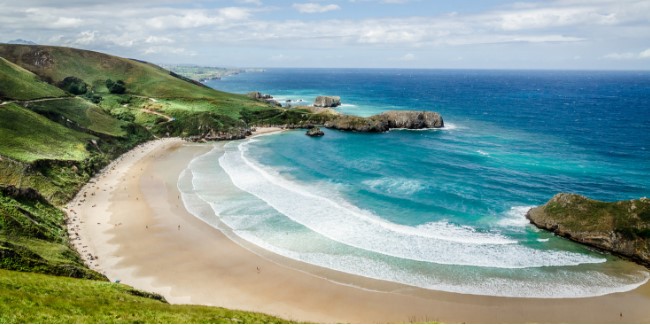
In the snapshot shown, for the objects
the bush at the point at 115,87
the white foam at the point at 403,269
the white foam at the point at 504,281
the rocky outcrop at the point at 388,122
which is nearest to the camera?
the white foam at the point at 504,281

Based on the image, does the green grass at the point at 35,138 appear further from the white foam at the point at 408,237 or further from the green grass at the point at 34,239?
the white foam at the point at 408,237

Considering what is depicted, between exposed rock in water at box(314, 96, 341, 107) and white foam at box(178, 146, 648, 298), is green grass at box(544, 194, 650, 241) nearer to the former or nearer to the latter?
white foam at box(178, 146, 648, 298)

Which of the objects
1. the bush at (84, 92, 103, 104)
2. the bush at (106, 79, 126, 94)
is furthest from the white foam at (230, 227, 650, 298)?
the bush at (106, 79, 126, 94)

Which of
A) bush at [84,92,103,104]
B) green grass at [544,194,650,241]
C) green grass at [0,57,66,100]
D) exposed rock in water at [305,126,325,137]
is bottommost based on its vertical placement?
green grass at [544,194,650,241]

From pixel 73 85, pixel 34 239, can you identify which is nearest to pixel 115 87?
pixel 73 85

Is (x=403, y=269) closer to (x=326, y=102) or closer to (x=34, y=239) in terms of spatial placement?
(x=34, y=239)

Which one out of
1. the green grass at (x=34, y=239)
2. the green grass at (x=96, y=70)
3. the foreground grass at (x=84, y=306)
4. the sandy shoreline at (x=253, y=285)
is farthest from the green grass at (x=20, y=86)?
the foreground grass at (x=84, y=306)
